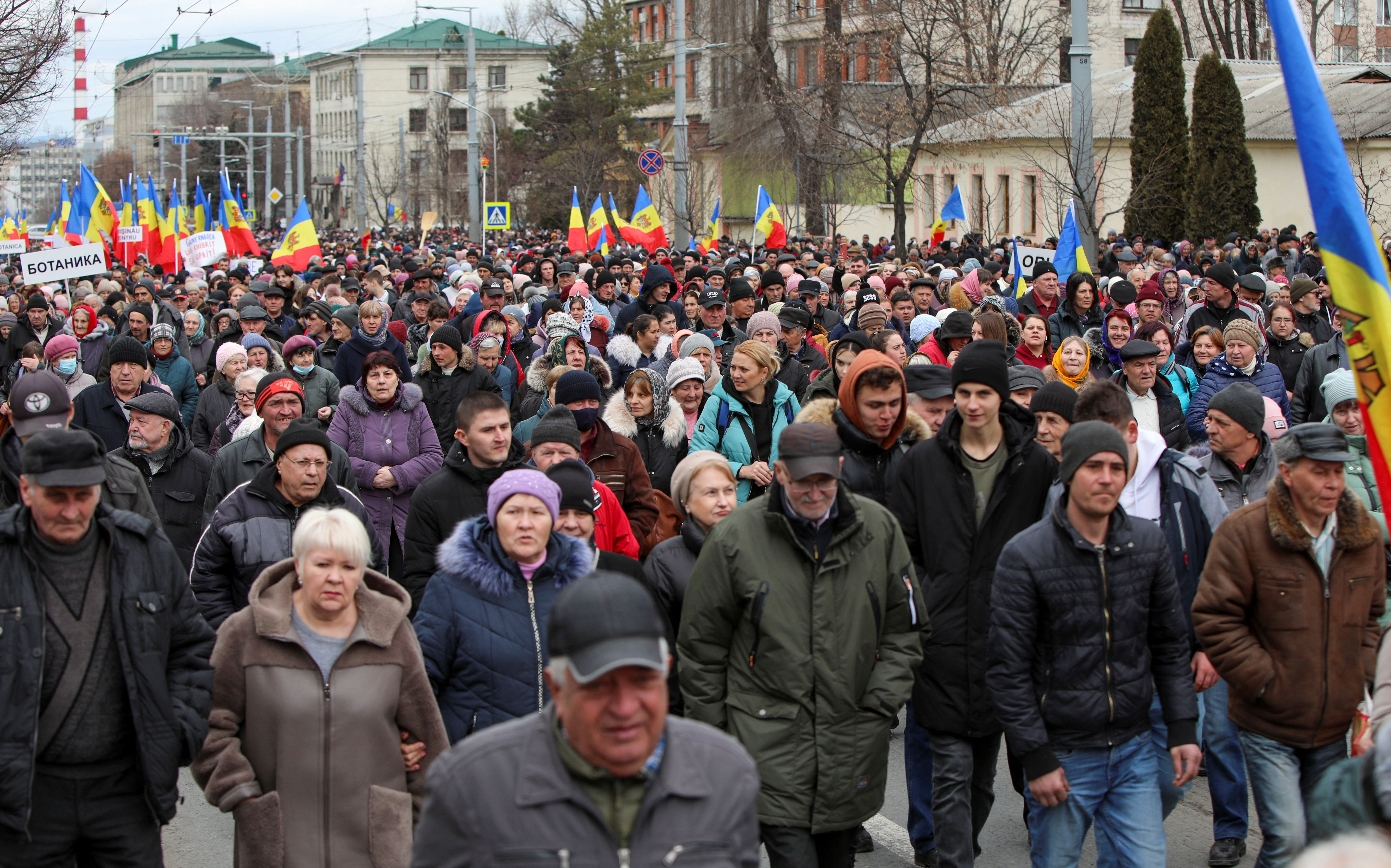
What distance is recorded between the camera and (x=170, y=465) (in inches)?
290

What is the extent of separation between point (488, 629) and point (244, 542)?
1409 millimetres

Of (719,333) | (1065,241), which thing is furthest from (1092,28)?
(719,333)

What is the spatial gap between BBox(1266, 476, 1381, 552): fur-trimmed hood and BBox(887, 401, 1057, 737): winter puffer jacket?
2.72 feet

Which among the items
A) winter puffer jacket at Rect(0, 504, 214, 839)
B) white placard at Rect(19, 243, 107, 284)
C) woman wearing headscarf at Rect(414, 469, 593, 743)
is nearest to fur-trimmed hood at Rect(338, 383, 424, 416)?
winter puffer jacket at Rect(0, 504, 214, 839)

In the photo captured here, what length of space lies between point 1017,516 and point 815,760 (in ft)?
4.24

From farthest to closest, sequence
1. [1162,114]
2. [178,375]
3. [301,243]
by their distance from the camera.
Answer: [1162,114], [301,243], [178,375]

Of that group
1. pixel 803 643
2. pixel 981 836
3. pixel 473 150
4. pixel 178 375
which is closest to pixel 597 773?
pixel 803 643

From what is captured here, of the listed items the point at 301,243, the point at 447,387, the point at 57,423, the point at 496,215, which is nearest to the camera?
the point at 57,423

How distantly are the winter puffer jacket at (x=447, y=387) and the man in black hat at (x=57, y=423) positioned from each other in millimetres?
4110

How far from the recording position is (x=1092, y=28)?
200 feet

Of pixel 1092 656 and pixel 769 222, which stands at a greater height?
pixel 769 222

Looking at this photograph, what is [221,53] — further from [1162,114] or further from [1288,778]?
[1288,778]

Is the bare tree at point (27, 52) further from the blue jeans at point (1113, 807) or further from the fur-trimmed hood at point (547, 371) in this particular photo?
the blue jeans at point (1113, 807)

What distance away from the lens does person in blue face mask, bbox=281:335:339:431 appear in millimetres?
9930
